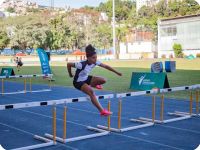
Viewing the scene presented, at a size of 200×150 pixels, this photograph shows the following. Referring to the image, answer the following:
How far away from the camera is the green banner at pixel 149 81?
16.1 meters

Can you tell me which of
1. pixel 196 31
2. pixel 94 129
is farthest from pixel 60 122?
pixel 196 31

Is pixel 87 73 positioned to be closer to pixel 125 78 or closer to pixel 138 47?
pixel 125 78

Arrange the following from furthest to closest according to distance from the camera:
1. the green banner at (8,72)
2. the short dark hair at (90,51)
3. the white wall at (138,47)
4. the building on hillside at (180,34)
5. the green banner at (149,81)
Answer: the white wall at (138,47), the building on hillside at (180,34), the green banner at (8,72), the green banner at (149,81), the short dark hair at (90,51)

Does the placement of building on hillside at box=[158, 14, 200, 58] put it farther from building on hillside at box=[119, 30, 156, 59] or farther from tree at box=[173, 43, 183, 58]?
building on hillside at box=[119, 30, 156, 59]

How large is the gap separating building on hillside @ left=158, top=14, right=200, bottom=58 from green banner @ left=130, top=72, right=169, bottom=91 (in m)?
56.9

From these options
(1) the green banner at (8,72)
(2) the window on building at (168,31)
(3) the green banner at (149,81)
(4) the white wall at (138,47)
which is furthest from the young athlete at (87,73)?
(4) the white wall at (138,47)

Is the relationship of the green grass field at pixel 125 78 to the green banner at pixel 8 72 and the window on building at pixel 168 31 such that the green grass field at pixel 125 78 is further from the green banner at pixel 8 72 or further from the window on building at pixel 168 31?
the window on building at pixel 168 31

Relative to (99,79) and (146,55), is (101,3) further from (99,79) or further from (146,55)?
(99,79)

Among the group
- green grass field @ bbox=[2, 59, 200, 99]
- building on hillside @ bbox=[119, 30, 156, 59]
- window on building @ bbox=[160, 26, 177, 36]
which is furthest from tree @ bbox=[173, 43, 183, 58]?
green grass field @ bbox=[2, 59, 200, 99]

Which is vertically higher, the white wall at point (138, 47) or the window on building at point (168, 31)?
the window on building at point (168, 31)

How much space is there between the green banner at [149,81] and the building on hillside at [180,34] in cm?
5694

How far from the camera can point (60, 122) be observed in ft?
32.1

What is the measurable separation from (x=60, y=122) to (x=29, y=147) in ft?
9.06

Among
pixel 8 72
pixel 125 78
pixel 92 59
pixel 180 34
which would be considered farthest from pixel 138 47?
pixel 92 59
